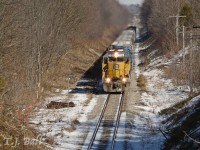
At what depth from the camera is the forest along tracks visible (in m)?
17.3

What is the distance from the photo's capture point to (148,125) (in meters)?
20.5

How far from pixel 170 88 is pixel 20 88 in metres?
11.9

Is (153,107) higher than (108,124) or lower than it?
higher

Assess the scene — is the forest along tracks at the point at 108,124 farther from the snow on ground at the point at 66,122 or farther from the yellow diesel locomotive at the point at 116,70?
the yellow diesel locomotive at the point at 116,70

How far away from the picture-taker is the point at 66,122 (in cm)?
2083

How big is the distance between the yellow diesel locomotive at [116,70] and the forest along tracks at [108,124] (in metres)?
0.97

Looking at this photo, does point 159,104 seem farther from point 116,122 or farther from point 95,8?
point 95,8

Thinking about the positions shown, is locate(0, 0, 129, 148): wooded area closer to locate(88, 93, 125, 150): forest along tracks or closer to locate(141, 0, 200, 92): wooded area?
locate(88, 93, 125, 150): forest along tracks

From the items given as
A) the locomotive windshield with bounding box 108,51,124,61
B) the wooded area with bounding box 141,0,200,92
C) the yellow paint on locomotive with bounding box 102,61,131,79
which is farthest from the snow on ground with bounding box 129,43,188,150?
the locomotive windshield with bounding box 108,51,124,61

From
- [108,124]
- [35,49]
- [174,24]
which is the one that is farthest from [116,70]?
[174,24]

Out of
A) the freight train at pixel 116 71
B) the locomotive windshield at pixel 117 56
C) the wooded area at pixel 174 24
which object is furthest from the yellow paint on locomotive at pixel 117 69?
the wooded area at pixel 174 24

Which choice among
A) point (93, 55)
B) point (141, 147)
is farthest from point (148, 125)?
point (93, 55)

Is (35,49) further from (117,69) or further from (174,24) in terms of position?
(174,24)

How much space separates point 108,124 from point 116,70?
8953 millimetres
